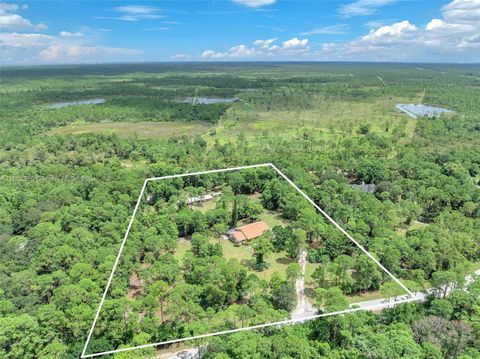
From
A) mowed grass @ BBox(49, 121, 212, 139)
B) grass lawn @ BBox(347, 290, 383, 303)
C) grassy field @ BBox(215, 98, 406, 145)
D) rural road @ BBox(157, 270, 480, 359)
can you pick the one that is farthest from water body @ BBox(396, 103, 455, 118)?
rural road @ BBox(157, 270, 480, 359)

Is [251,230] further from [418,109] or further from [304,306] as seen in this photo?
[418,109]

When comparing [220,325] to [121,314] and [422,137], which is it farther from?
[422,137]

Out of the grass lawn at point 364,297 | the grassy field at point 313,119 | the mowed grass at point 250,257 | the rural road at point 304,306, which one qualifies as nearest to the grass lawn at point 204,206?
the mowed grass at point 250,257

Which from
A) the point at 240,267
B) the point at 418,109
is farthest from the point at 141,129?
the point at 418,109

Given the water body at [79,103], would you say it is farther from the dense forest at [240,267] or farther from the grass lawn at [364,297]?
the grass lawn at [364,297]

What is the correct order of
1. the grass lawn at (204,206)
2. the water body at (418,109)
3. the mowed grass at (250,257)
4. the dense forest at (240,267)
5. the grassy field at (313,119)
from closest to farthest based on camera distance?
1. the dense forest at (240,267)
2. the mowed grass at (250,257)
3. the grass lawn at (204,206)
4. the grassy field at (313,119)
5. the water body at (418,109)

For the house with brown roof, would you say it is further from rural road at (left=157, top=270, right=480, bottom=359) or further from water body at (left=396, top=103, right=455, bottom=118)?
water body at (left=396, top=103, right=455, bottom=118)

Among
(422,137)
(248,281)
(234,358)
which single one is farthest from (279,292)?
(422,137)
